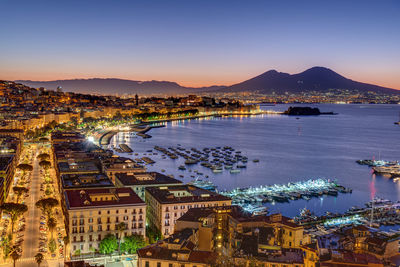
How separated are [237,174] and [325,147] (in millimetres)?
24212

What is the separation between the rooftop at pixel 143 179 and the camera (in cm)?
2147

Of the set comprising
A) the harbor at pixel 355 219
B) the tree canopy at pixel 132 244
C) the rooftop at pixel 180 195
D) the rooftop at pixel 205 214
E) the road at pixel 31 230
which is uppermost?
the rooftop at pixel 205 214

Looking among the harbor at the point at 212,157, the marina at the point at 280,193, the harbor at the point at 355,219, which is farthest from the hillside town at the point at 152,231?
the harbor at the point at 212,157

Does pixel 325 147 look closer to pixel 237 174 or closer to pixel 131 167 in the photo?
pixel 237 174

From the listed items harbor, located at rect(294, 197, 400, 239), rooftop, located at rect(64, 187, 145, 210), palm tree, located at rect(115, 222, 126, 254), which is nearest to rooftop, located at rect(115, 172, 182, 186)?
rooftop, located at rect(64, 187, 145, 210)

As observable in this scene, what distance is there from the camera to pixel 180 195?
19.9 m

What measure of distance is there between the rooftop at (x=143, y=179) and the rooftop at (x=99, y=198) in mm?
2778

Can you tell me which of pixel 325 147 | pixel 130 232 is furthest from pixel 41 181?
pixel 325 147

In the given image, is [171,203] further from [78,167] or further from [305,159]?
[305,159]

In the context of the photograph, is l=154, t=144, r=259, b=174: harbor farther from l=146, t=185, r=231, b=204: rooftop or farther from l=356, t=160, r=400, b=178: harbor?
l=146, t=185, r=231, b=204: rooftop

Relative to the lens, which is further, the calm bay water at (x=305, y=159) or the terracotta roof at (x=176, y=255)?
the calm bay water at (x=305, y=159)

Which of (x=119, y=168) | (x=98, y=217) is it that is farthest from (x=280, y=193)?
(x=98, y=217)

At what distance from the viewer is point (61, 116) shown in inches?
3007

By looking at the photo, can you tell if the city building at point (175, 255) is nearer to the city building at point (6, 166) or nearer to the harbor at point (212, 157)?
the city building at point (6, 166)
